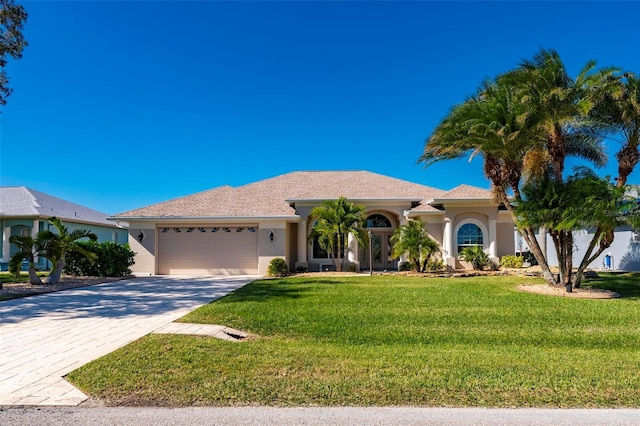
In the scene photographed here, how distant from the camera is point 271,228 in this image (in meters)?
20.3

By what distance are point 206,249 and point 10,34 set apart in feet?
40.0

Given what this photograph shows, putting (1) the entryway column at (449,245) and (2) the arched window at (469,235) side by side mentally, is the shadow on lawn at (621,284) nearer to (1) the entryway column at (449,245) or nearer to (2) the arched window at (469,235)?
(2) the arched window at (469,235)

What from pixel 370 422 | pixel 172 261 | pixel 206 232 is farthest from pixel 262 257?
pixel 370 422

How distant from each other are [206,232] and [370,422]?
60.4 ft

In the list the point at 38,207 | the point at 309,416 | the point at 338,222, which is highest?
the point at 38,207

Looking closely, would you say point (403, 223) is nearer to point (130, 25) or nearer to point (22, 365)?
point (130, 25)

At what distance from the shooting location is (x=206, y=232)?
2103cm

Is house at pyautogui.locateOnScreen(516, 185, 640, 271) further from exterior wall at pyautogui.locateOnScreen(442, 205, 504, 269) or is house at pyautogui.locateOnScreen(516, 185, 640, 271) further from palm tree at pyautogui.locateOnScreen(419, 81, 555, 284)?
palm tree at pyautogui.locateOnScreen(419, 81, 555, 284)

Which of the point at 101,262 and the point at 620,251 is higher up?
the point at 620,251

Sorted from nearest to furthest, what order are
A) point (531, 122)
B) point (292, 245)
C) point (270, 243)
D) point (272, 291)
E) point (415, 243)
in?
point (531, 122), point (272, 291), point (415, 243), point (270, 243), point (292, 245)

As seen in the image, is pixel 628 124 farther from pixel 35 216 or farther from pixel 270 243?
pixel 35 216

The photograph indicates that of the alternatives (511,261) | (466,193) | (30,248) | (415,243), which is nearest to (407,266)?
(415,243)

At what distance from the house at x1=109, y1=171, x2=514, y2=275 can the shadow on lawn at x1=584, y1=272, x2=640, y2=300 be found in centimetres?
513

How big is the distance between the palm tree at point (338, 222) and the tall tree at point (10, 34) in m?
14.0
